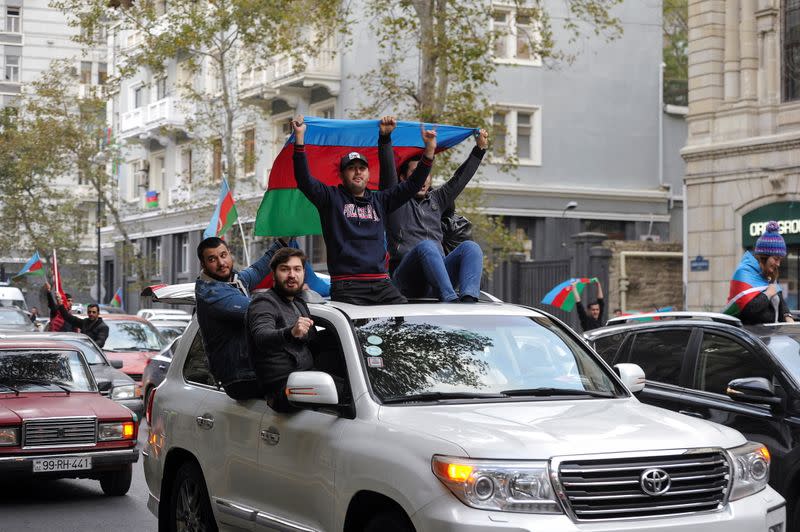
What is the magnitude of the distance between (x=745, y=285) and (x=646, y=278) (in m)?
22.1

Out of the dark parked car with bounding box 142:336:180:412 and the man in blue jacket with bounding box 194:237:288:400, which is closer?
the man in blue jacket with bounding box 194:237:288:400

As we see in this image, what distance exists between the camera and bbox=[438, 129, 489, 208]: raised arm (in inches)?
361

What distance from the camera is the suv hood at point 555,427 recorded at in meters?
5.71

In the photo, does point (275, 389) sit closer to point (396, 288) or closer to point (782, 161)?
point (396, 288)

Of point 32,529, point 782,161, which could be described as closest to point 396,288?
point 32,529

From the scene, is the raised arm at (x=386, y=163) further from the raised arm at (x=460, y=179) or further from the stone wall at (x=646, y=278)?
the stone wall at (x=646, y=278)

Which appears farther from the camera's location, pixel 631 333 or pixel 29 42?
pixel 29 42

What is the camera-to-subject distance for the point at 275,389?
7086mm

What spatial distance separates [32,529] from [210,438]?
3702 mm

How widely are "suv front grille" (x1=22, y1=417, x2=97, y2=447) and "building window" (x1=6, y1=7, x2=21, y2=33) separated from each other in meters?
66.1

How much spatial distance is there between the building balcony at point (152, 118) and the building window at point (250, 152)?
406 centimetres

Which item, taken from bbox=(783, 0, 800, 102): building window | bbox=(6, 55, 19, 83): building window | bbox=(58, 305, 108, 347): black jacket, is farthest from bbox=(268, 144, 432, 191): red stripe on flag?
bbox=(6, 55, 19, 83): building window

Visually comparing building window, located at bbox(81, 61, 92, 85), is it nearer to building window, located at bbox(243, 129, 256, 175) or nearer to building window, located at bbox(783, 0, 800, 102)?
building window, located at bbox(243, 129, 256, 175)

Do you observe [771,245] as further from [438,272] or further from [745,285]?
[438,272]
